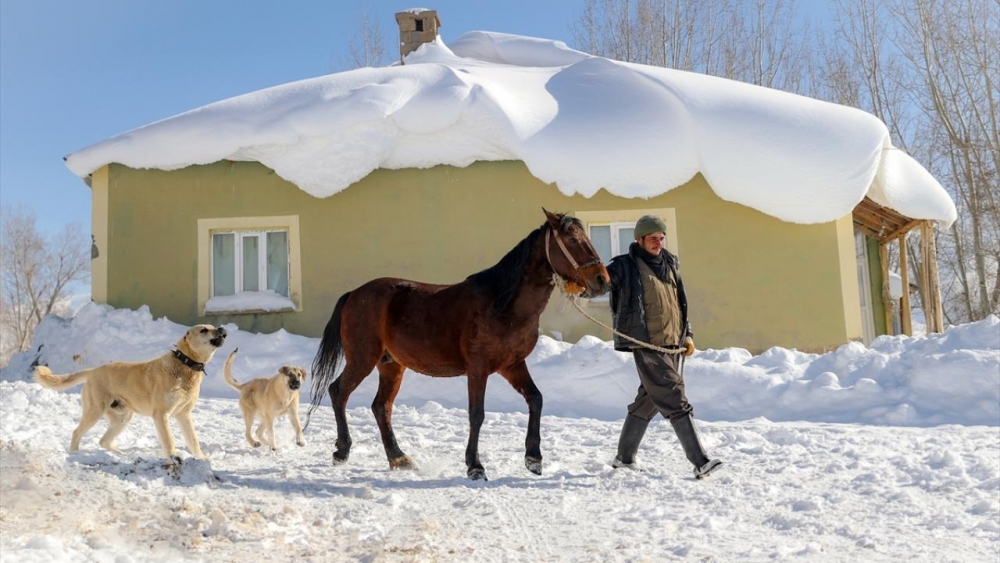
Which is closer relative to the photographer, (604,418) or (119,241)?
(604,418)

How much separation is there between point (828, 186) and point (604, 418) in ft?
17.7

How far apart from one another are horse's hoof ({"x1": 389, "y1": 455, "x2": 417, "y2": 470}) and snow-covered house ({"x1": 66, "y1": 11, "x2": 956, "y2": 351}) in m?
6.47

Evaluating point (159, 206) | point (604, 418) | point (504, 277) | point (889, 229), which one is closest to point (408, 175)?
point (159, 206)

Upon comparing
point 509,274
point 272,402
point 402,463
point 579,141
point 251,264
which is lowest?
point 402,463

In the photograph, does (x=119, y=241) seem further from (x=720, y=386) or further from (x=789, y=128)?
(x=789, y=128)

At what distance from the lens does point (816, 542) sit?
4109 mm

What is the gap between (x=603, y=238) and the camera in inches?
507

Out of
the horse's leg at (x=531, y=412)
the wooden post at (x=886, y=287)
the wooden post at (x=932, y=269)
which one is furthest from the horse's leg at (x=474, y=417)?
the wooden post at (x=886, y=287)

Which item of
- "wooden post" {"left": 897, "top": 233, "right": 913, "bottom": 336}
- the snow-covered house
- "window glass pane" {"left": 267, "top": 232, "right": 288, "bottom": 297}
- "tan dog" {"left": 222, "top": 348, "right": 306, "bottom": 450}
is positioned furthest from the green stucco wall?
"tan dog" {"left": 222, "top": 348, "right": 306, "bottom": 450}

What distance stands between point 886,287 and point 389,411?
14.2m

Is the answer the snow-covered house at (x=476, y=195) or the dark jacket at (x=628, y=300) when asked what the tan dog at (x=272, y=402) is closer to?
the dark jacket at (x=628, y=300)

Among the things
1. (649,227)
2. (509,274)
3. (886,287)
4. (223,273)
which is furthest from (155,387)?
(886,287)

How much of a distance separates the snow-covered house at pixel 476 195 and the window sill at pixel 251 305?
0.03 metres

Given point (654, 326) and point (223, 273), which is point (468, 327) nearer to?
point (654, 326)
